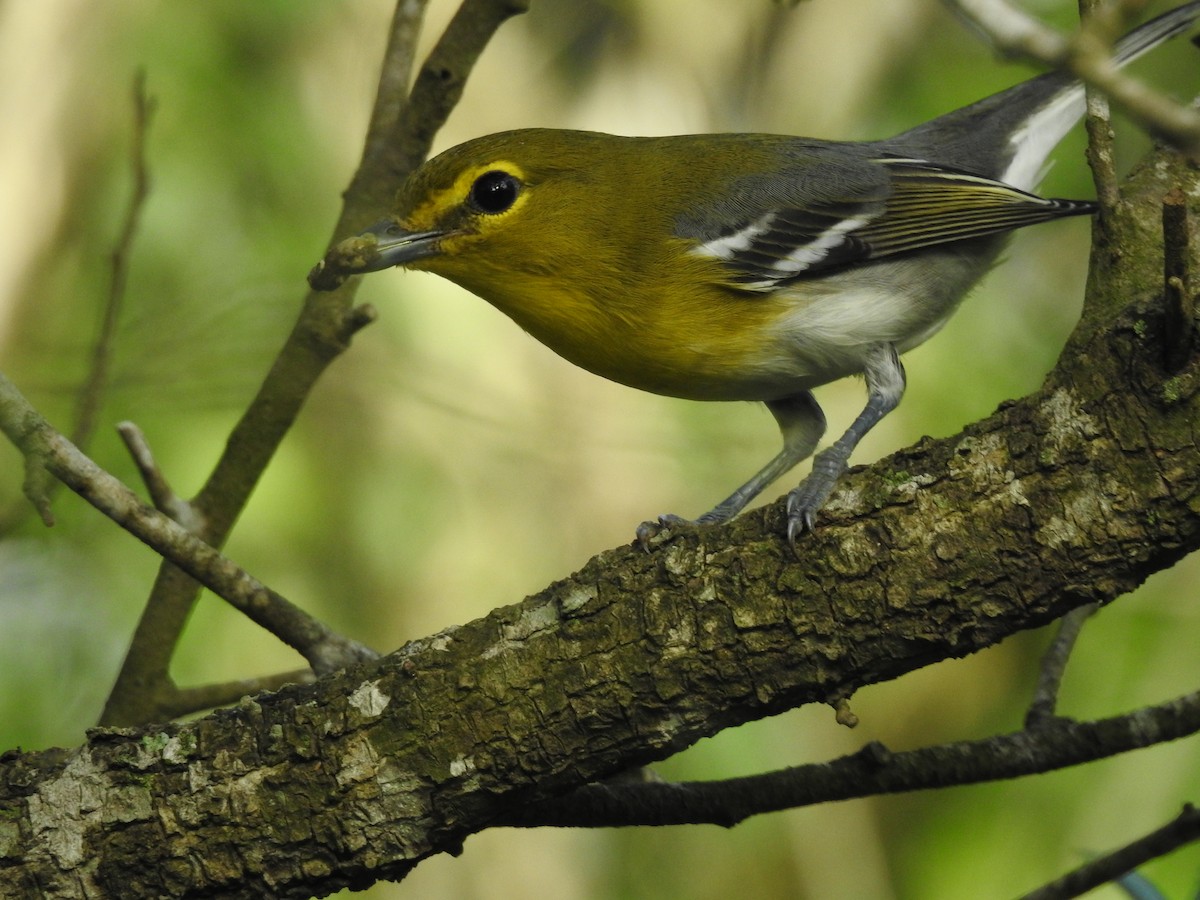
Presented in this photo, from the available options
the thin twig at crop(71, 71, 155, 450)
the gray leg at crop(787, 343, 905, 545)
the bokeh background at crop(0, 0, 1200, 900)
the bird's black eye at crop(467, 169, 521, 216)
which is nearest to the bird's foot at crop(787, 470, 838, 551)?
the gray leg at crop(787, 343, 905, 545)

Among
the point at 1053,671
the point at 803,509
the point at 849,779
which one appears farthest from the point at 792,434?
the point at 803,509

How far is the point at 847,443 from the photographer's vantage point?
11.6 feet

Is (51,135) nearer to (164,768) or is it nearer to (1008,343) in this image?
(164,768)

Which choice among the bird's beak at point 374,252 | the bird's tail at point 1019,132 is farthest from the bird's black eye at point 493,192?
the bird's tail at point 1019,132

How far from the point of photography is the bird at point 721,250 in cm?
380

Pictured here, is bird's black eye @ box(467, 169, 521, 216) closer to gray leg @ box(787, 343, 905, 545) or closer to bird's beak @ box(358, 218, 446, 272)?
bird's beak @ box(358, 218, 446, 272)

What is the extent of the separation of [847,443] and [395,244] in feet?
4.92

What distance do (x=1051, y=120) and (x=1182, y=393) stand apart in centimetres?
291

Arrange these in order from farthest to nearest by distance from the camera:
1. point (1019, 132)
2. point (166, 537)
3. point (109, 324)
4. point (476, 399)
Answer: point (476, 399), point (1019, 132), point (109, 324), point (166, 537)

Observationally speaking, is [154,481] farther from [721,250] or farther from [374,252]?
[721,250]

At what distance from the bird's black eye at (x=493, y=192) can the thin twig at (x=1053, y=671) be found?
7.01 ft

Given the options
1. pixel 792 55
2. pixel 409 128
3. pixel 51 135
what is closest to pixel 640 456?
pixel 792 55

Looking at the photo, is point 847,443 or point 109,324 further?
point 109,324

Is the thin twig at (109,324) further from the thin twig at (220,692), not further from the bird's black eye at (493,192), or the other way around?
the bird's black eye at (493,192)
